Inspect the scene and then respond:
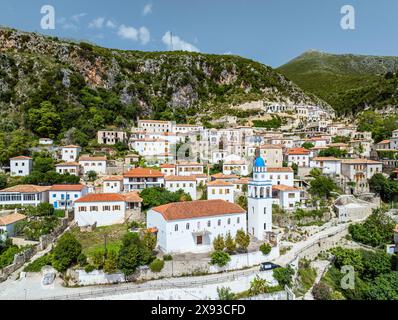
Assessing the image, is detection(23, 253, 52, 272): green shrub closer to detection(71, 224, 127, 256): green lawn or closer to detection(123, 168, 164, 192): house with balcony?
detection(71, 224, 127, 256): green lawn

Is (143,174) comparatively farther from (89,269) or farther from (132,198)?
(89,269)

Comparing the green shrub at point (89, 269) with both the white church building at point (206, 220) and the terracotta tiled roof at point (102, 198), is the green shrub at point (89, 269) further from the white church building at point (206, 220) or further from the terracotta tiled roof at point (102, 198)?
the terracotta tiled roof at point (102, 198)

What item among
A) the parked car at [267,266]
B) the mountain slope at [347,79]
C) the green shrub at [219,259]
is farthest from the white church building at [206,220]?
the mountain slope at [347,79]

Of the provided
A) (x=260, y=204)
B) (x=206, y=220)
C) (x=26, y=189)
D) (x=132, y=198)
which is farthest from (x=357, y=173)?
(x=26, y=189)

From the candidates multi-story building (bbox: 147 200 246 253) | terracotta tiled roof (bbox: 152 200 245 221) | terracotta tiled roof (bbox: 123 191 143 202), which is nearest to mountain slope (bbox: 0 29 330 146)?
terracotta tiled roof (bbox: 123 191 143 202)
